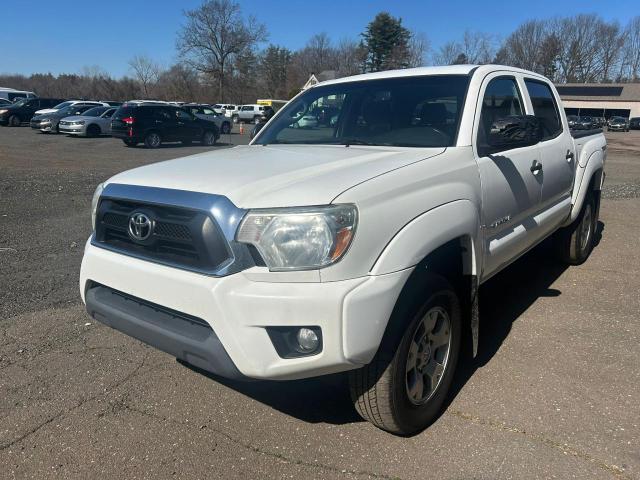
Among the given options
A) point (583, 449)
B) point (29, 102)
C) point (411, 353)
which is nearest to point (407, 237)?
point (411, 353)

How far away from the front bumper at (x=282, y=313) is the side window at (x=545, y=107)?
2.83m

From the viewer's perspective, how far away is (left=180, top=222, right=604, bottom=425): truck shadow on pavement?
3143 millimetres

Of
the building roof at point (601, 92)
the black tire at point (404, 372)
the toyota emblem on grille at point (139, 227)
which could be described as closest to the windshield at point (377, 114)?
the black tire at point (404, 372)

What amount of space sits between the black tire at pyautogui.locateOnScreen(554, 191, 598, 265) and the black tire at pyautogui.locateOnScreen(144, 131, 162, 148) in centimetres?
1857

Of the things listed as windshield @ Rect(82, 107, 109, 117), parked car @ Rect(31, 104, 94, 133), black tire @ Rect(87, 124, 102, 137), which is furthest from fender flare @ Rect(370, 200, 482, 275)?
parked car @ Rect(31, 104, 94, 133)

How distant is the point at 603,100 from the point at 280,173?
78.3m

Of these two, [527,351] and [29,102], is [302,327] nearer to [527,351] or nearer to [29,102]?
[527,351]

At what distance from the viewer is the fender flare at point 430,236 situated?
96.7 inches

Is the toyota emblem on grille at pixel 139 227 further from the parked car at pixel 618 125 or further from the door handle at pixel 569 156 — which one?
the parked car at pixel 618 125

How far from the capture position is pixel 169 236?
2590 millimetres

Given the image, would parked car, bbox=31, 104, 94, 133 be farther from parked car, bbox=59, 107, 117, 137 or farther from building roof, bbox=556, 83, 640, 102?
building roof, bbox=556, 83, 640, 102

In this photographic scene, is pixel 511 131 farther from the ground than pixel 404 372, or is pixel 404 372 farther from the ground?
pixel 511 131

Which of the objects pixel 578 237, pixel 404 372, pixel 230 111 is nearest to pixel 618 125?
pixel 230 111

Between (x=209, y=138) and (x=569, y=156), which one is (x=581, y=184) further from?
(x=209, y=138)
